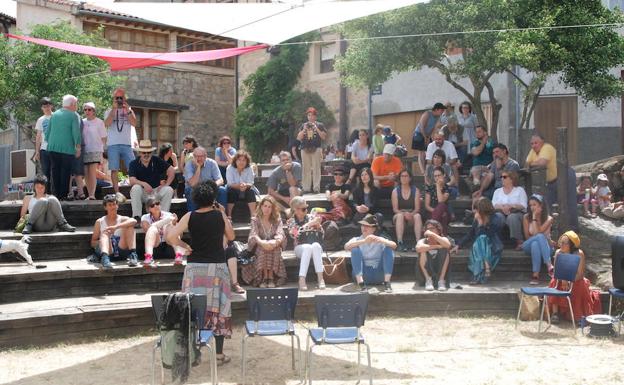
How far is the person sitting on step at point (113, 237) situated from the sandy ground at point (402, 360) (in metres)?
1.57

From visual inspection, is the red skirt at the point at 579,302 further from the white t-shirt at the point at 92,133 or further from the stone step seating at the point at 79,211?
the white t-shirt at the point at 92,133

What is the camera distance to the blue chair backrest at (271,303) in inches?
272

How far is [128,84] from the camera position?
82.4ft

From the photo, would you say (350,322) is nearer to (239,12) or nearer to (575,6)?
(239,12)

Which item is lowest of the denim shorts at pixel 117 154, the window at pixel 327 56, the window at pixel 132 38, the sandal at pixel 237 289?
the sandal at pixel 237 289

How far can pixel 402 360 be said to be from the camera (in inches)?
304

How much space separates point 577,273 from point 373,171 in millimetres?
4429

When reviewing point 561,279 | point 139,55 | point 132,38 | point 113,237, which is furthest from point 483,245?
point 132,38

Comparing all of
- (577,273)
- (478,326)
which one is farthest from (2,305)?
(577,273)

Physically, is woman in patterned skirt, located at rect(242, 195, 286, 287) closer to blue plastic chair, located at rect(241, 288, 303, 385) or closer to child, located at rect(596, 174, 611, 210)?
blue plastic chair, located at rect(241, 288, 303, 385)

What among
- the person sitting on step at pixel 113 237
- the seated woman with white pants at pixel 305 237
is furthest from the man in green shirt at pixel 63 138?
the seated woman with white pants at pixel 305 237

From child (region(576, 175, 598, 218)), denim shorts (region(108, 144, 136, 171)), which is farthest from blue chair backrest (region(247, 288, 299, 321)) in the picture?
child (region(576, 175, 598, 218))

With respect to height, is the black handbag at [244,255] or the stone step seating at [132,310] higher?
the black handbag at [244,255]

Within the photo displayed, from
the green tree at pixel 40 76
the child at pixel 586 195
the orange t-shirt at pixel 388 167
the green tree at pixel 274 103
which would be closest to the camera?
the orange t-shirt at pixel 388 167
